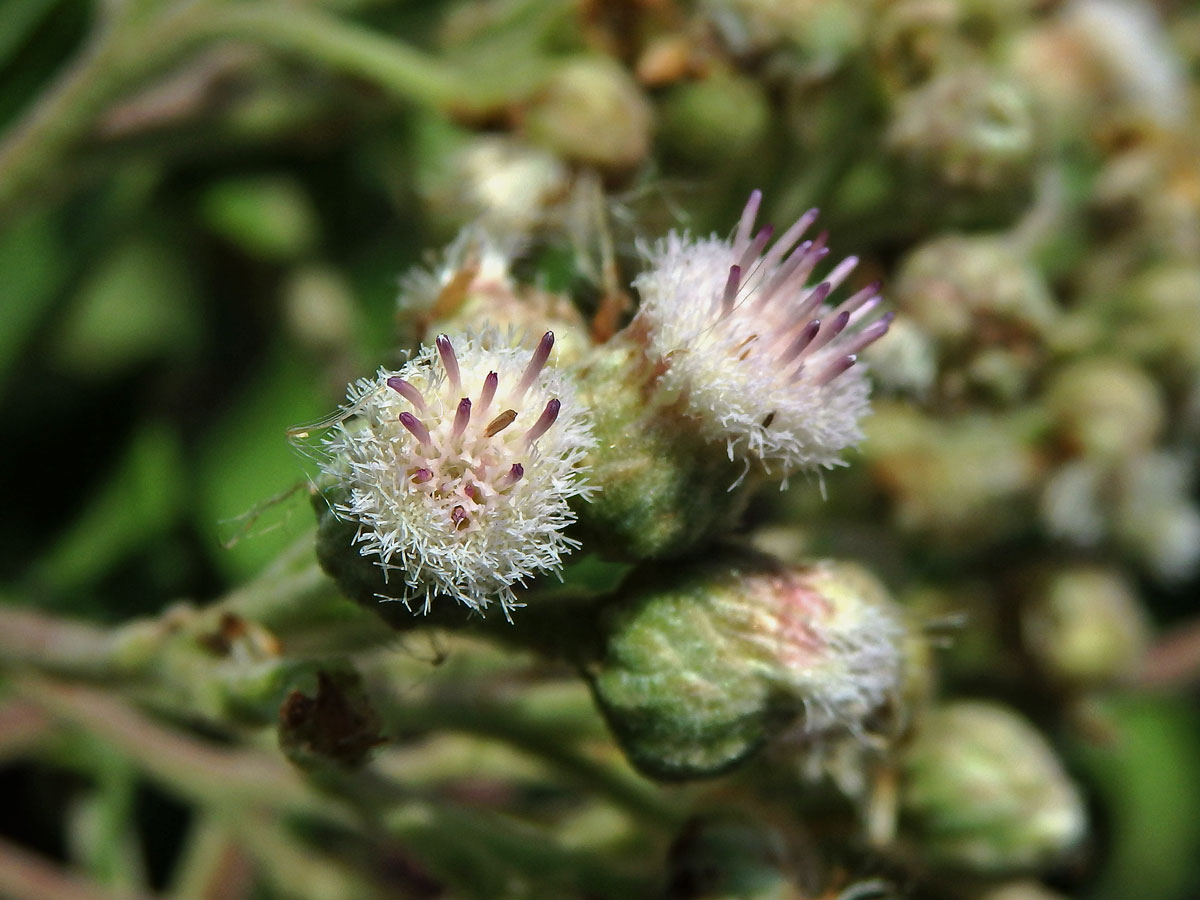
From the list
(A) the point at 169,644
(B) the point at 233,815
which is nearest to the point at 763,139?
(A) the point at 169,644

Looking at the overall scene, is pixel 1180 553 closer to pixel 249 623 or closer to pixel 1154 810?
pixel 1154 810

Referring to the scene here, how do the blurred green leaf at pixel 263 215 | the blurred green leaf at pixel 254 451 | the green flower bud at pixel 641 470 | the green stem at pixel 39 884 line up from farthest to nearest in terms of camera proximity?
the blurred green leaf at pixel 263 215 → the blurred green leaf at pixel 254 451 → the green stem at pixel 39 884 → the green flower bud at pixel 641 470

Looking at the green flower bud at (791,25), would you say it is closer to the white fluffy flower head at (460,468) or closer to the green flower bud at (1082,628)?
the white fluffy flower head at (460,468)

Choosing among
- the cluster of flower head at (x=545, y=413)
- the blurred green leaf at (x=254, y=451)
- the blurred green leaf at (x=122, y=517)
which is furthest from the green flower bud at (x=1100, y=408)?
the blurred green leaf at (x=122, y=517)

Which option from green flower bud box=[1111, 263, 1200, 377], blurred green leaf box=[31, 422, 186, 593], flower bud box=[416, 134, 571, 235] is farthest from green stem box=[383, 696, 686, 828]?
green flower bud box=[1111, 263, 1200, 377]

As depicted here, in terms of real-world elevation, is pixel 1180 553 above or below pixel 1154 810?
above

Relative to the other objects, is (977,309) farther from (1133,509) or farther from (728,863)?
(728,863)
